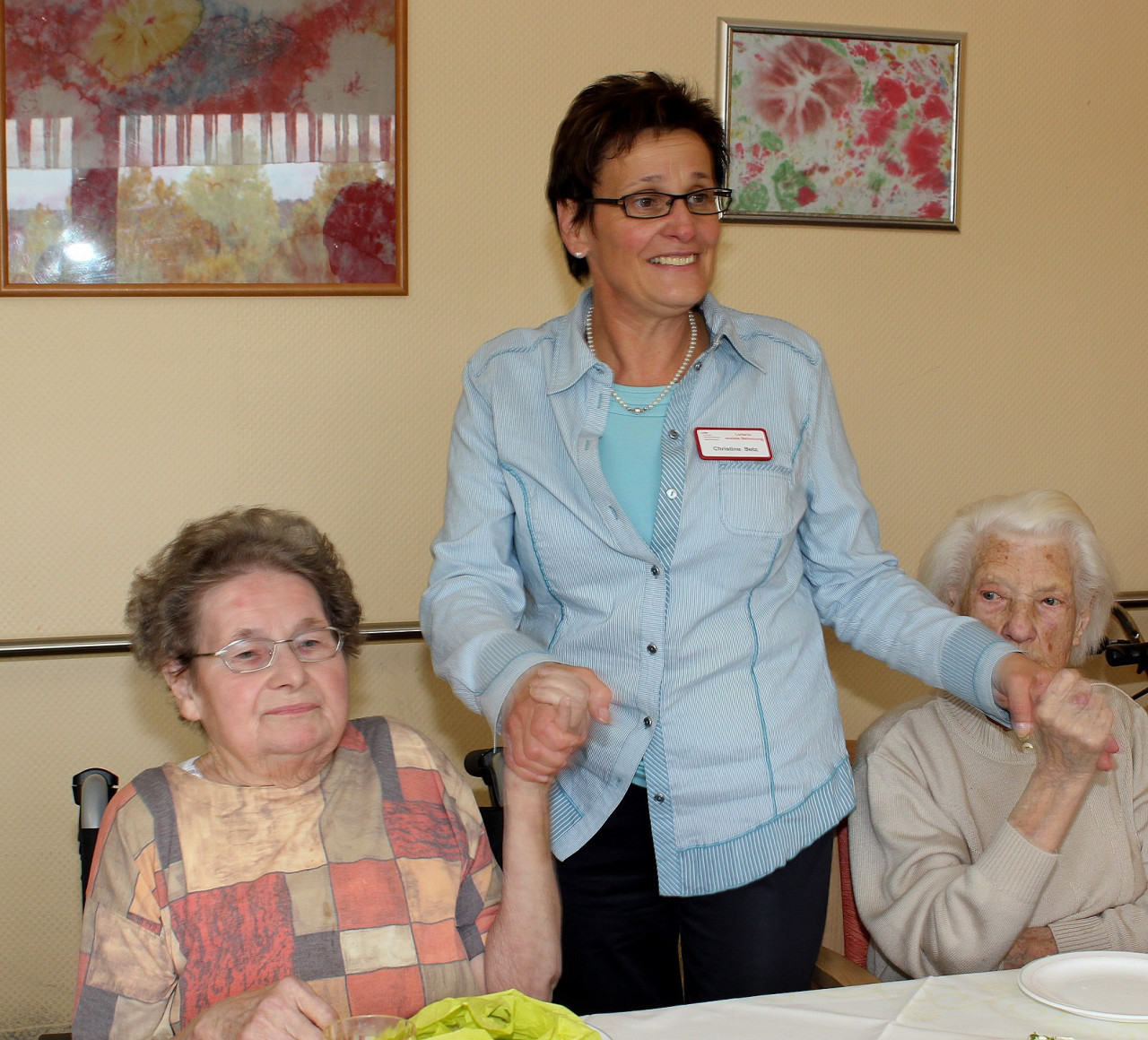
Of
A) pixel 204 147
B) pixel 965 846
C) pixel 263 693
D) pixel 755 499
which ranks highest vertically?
pixel 204 147

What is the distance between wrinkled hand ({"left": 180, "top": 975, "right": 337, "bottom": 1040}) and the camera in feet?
4.07

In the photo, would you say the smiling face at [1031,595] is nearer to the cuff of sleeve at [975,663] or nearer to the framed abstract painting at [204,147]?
the cuff of sleeve at [975,663]

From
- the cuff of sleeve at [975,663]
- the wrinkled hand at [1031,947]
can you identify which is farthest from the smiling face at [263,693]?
the wrinkled hand at [1031,947]

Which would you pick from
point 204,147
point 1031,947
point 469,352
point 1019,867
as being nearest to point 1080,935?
point 1031,947

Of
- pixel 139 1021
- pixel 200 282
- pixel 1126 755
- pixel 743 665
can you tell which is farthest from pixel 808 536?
pixel 200 282

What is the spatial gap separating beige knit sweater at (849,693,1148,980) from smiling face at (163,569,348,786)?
884 millimetres

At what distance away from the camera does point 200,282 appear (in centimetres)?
275

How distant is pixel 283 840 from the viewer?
1623 millimetres

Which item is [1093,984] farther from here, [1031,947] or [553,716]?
[553,716]

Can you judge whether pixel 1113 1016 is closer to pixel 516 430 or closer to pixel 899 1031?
pixel 899 1031

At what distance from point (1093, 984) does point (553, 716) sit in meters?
0.70

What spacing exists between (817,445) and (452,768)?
0.77m

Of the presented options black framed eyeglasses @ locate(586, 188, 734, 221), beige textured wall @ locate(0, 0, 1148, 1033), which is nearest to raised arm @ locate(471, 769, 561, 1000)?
black framed eyeglasses @ locate(586, 188, 734, 221)

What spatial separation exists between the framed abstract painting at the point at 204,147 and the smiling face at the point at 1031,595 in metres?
1.48
